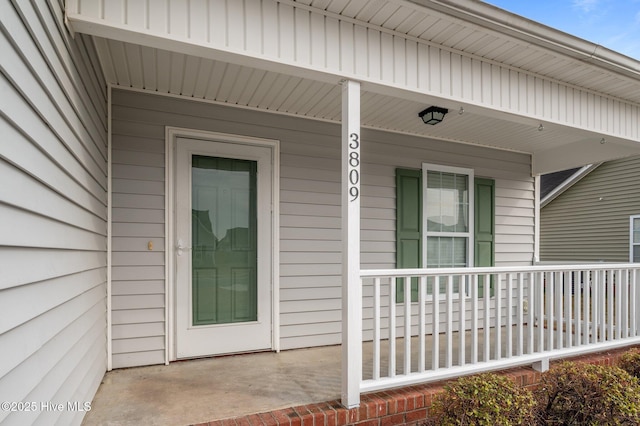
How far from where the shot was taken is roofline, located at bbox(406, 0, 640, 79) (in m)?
2.29

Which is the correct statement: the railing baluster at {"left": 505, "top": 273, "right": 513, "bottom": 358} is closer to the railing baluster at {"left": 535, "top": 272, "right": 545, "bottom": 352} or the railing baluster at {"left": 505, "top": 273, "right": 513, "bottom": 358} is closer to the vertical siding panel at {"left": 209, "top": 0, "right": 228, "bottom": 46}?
the railing baluster at {"left": 535, "top": 272, "right": 545, "bottom": 352}

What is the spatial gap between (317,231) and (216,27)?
7.21 feet

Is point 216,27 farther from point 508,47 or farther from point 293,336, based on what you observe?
point 293,336

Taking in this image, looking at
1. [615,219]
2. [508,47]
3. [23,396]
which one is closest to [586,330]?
[508,47]

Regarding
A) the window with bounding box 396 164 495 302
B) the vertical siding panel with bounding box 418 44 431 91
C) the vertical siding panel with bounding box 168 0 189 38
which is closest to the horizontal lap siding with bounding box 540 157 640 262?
the window with bounding box 396 164 495 302

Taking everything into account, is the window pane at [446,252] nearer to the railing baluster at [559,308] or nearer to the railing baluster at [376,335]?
the railing baluster at [559,308]

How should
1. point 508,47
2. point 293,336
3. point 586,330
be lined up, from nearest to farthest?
point 508,47
point 586,330
point 293,336

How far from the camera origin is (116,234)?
306cm

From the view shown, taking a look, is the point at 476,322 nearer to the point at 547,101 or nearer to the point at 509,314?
the point at 509,314

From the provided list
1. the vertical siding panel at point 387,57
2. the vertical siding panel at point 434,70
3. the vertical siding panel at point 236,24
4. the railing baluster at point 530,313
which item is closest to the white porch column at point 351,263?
the vertical siding panel at point 387,57

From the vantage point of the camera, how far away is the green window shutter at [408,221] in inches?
164

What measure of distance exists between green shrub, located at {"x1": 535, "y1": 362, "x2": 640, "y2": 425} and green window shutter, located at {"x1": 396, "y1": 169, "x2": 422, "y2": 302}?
1824 mm

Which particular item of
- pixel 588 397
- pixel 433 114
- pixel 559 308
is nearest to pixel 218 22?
pixel 433 114

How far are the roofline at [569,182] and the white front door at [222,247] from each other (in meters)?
9.06
